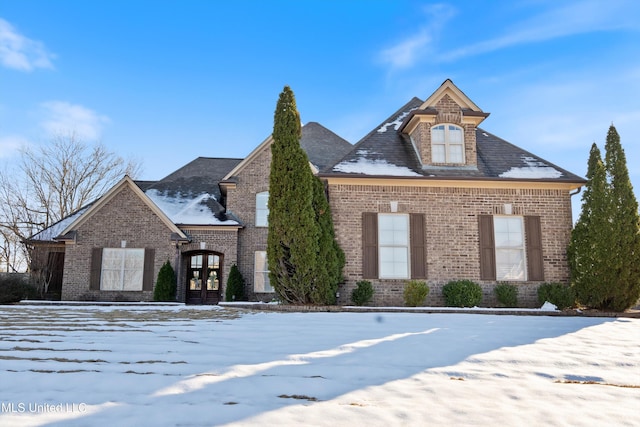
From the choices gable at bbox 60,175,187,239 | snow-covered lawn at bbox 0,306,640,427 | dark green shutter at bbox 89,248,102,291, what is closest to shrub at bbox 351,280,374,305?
snow-covered lawn at bbox 0,306,640,427

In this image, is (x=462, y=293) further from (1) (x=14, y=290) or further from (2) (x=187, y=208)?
(1) (x=14, y=290)

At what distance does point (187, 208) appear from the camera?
63.0 ft

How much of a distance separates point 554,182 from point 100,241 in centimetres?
1586

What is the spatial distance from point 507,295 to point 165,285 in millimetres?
11679

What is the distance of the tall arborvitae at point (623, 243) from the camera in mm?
11102

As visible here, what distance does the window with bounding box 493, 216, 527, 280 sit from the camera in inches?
507

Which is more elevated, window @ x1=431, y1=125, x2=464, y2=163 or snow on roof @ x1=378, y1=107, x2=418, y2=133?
snow on roof @ x1=378, y1=107, x2=418, y2=133

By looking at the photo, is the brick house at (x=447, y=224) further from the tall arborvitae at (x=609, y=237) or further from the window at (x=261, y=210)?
the window at (x=261, y=210)

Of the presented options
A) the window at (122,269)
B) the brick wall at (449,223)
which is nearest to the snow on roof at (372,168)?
the brick wall at (449,223)

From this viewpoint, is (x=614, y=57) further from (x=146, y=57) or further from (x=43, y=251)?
(x=43, y=251)

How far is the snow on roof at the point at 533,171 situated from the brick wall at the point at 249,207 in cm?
959

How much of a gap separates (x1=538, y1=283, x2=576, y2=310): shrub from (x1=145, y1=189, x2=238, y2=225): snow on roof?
37.3ft

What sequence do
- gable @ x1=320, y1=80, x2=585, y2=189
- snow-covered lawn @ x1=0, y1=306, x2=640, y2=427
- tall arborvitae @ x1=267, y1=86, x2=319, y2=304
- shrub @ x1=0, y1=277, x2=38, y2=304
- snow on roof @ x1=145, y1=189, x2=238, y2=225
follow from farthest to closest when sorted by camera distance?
snow on roof @ x1=145, y1=189, x2=238, y2=225 < shrub @ x1=0, y1=277, x2=38, y2=304 < gable @ x1=320, y1=80, x2=585, y2=189 < tall arborvitae @ x1=267, y1=86, x2=319, y2=304 < snow-covered lawn @ x1=0, y1=306, x2=640, y2=427

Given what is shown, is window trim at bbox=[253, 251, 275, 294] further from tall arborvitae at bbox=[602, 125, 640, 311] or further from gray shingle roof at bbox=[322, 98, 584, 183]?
tall arborvitae at bbox=[602, 125, 640, 311]
